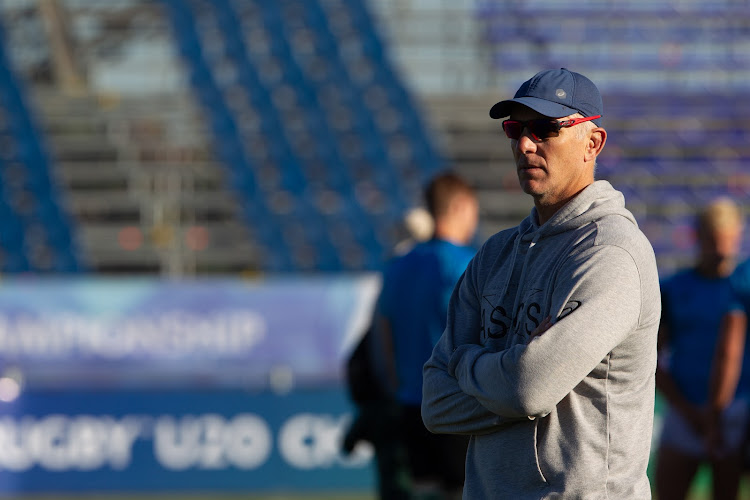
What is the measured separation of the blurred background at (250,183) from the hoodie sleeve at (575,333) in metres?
2.82

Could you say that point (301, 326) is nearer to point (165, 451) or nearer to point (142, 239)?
point (165, 451)

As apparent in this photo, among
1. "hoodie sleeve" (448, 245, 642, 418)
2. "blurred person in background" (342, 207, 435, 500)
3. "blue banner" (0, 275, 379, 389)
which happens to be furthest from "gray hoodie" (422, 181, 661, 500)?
"blue banner" (0, 275, 379, 389)

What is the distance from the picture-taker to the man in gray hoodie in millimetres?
2039

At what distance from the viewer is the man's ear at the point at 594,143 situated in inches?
87.8

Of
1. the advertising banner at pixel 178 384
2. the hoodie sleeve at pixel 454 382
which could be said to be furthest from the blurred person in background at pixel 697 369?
the advertising banner at pixel 178 384

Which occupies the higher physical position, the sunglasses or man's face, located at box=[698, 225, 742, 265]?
the sunglasses

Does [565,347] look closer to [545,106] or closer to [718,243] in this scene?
[545,106]

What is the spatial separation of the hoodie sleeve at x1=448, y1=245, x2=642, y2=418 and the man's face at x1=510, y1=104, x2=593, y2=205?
17 cm

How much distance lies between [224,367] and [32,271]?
4.31 m

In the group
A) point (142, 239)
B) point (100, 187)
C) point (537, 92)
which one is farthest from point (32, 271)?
point (537, 92)

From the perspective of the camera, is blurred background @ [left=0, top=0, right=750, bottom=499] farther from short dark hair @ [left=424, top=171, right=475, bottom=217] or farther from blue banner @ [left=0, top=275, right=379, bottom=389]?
short dark hair @ [left=424, top=171, right=475, bottom=217]

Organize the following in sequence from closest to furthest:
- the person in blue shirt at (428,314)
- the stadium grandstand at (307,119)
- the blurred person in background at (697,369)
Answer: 1. the person in blue shirt at (428,314)
2. the blurred person in background at (697,369)
3. the stadium grandstand at (307,119)

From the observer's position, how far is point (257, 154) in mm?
13555

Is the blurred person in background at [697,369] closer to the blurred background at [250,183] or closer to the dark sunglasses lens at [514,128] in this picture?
the blurred background at [250,183]
